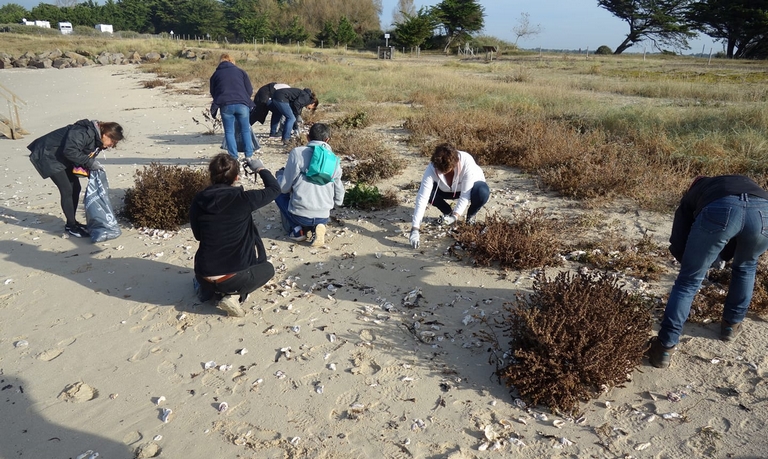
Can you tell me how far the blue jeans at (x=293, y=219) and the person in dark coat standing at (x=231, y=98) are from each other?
2.89m

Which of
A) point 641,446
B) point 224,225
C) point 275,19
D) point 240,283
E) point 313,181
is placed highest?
point 275,19

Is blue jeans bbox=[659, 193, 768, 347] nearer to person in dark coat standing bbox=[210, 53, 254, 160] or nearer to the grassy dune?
the grassy dune

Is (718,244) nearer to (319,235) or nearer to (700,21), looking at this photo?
(319,235)

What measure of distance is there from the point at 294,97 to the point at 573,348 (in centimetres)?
794

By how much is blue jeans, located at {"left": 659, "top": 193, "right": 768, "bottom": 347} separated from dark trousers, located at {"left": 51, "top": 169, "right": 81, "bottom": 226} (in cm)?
616

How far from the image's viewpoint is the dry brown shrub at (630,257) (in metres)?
4.83

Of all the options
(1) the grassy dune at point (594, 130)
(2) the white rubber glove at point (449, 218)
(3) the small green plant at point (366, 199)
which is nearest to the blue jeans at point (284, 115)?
(1) the grassy dune at point (594, 130)

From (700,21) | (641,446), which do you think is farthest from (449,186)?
(700,21)

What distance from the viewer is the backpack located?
5531mm

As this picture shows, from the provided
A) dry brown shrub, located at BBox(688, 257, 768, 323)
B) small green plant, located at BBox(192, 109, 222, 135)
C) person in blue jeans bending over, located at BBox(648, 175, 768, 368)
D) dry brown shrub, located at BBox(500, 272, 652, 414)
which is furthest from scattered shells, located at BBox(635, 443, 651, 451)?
small green plant, located at BBox(192, 109, 222, 135)

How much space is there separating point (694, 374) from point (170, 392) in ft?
11.9

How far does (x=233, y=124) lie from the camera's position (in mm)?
8461

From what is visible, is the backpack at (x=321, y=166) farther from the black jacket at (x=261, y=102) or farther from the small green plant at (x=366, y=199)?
the black jacket at (x=261, y=102)

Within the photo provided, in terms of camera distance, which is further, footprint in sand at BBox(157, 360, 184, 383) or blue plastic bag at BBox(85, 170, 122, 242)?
blue plastic bag at BBox(85, 170, 122, 242)
